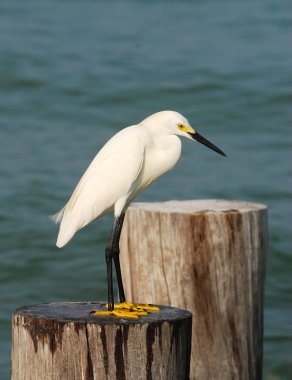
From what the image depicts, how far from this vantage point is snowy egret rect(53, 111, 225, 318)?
460 centimetres

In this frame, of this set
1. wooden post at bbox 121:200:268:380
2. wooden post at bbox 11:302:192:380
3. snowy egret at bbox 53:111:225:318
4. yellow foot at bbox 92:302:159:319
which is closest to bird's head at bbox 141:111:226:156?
snowy egret at bbox 53:111:225:318

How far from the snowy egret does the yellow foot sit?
6.3 inches

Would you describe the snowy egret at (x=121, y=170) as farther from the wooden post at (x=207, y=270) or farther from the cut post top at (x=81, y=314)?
the wooden post at (x=207, y=270)

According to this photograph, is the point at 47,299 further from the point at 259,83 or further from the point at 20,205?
the point at 259,83

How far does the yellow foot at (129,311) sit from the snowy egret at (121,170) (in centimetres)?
16

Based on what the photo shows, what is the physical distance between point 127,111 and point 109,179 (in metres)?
8.15

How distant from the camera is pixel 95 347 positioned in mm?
3852

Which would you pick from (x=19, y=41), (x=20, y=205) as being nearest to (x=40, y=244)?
(x=20, y=205)

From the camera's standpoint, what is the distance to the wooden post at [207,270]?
17.1 ft

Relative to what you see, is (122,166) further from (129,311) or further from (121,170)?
(129,311)

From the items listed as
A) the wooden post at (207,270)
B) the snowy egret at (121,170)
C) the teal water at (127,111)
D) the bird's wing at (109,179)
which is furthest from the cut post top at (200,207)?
the teal water at (127,111)

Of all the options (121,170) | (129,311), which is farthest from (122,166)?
(129,311)

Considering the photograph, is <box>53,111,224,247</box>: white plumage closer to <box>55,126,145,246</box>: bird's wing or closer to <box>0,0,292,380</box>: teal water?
<box>55,126,145,246</box>: bird's wing

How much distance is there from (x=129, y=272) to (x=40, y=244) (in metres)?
4.31
